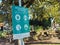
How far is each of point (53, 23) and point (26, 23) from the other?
18.5 metres

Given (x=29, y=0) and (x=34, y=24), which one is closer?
(x=29, y=0)

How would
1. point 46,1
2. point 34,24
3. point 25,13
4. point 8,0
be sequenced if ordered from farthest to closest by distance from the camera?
point 34,24 < point 46,1 < point 8,0 < point 25,13

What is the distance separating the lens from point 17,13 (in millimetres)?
4809

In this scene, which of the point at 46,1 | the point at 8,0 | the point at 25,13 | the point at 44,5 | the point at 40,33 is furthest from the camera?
the point at 40,33

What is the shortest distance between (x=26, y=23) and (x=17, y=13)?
53 cm

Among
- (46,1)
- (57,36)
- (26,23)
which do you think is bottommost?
(57,36)

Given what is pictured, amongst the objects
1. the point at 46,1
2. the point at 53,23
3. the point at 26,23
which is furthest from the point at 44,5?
the point at 53,23

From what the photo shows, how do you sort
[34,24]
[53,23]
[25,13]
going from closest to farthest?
[25,13]
[34,24]
[53,23]

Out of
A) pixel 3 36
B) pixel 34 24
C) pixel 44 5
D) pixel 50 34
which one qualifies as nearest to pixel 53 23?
pixel 34 24

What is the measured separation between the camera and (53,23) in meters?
23.6

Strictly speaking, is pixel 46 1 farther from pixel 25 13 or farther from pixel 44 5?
pixel 25 13

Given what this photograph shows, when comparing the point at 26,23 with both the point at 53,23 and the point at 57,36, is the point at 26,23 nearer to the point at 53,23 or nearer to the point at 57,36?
the point at 57,36

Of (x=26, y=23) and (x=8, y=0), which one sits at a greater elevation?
(x=8, y=0)

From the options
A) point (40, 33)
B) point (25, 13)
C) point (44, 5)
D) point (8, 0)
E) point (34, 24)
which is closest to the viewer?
point (25, 13)
